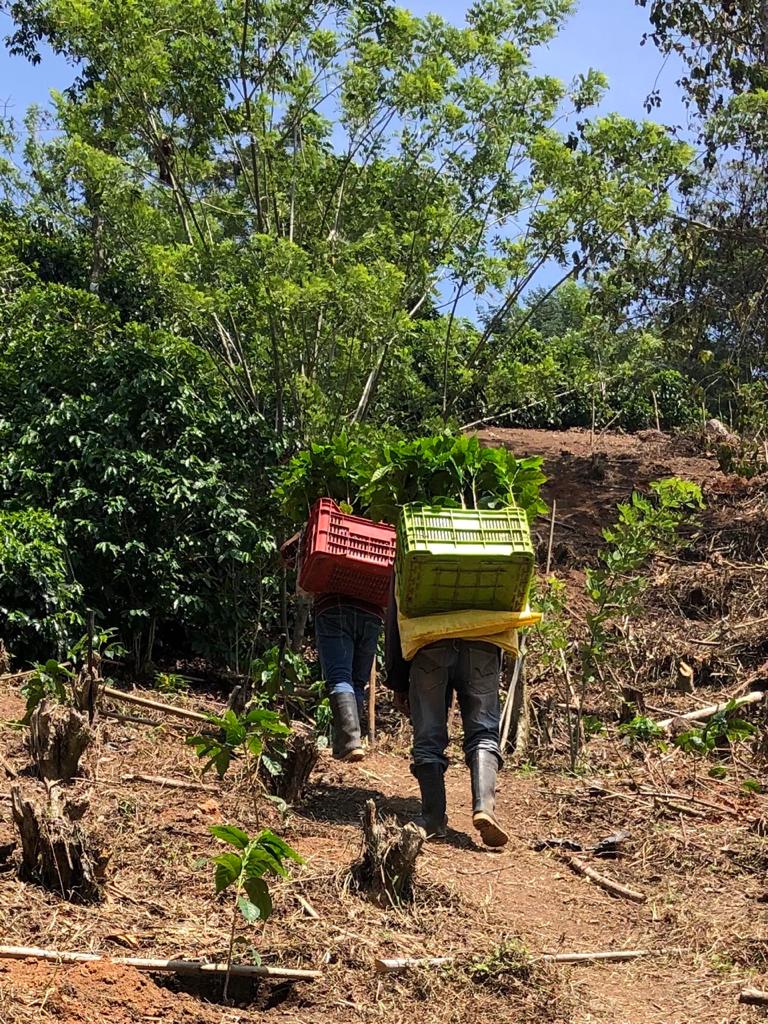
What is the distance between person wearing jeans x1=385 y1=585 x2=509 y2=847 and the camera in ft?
16.0

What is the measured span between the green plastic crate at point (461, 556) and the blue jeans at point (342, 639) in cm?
112

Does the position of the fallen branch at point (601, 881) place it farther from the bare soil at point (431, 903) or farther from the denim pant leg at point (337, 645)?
the denim pant leg at point (337, 645)

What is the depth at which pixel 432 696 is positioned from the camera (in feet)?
16.3

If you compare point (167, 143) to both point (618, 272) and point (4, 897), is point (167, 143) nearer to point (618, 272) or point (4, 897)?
point (618, 272)

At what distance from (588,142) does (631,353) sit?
13.7ft

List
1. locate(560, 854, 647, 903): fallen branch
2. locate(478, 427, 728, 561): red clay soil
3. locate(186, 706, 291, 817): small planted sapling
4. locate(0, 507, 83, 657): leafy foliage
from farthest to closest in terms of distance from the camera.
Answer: locate(478, 427, 728, 561): red clay soil → locate(0, 507, 83, 657): leafy foliage → locate(560, 854, 647, 903): fallen branch → locate(186, 706, 291, 817): small planted sapling

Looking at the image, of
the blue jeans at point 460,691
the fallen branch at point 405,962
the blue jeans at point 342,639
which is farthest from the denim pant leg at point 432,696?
the fallen branch at point 405,962

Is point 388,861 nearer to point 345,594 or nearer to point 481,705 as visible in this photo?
point 481,705

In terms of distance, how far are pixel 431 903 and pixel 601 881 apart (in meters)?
1.11

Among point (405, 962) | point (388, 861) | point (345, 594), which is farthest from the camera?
point (345, 594)

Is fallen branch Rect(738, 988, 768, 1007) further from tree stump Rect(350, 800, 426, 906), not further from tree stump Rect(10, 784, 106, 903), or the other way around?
tree stump Rect(10, 784, 106, 903)

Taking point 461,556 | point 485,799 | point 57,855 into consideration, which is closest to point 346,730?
point 485,799

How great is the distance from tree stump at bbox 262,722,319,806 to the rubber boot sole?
78 cm

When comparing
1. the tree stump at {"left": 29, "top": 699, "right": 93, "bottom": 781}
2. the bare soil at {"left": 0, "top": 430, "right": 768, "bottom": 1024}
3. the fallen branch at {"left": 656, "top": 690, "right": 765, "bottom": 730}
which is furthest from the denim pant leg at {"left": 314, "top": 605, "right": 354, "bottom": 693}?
the fallen branch at {"left": 656, "top": 690, "right": 765, "bottom": 730}
